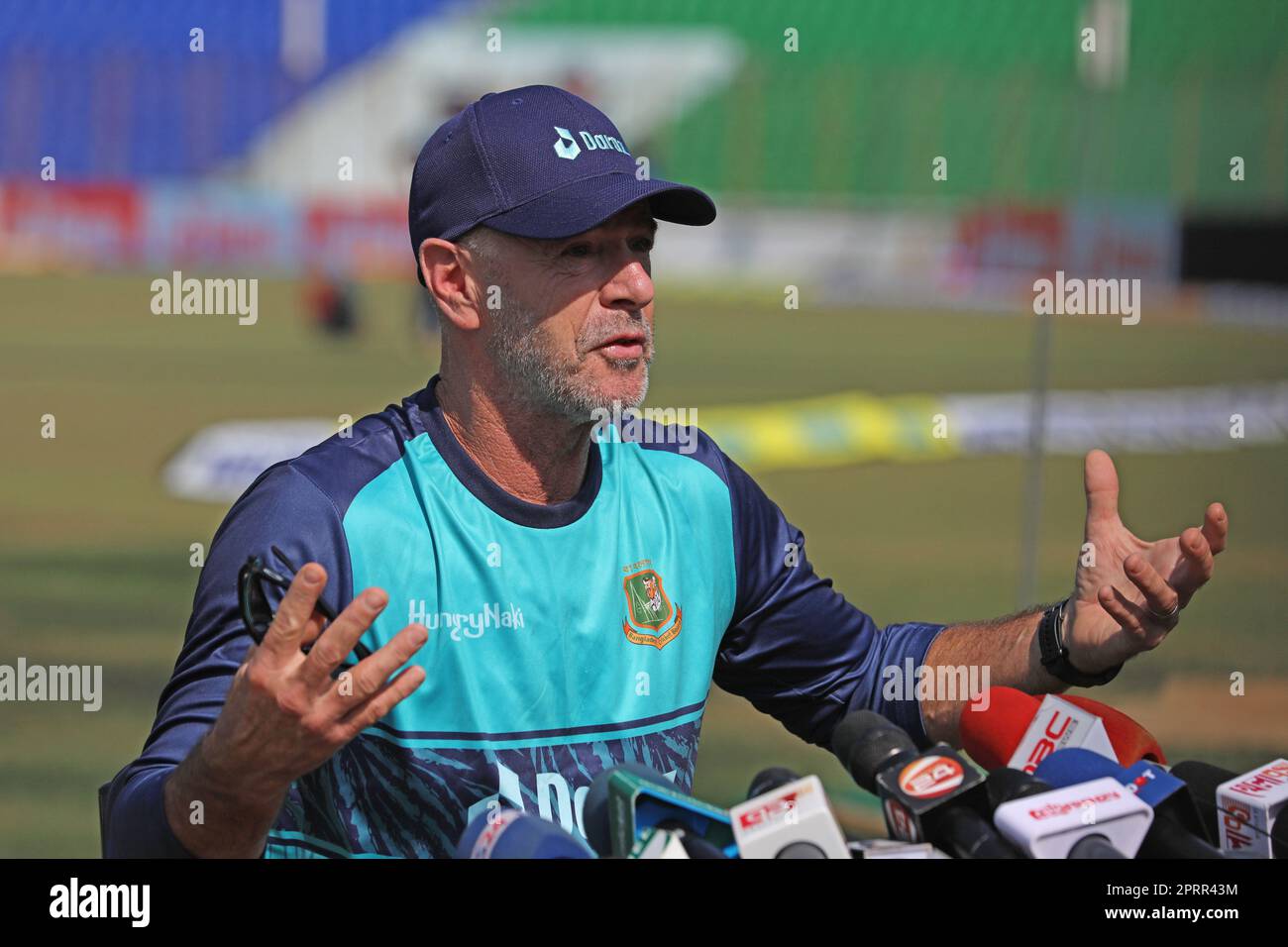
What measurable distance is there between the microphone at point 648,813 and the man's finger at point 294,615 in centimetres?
54

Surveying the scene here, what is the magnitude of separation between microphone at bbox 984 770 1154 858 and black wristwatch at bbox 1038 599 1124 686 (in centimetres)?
124

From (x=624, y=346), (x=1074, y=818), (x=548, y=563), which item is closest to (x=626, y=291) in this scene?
(x=624, y=346)

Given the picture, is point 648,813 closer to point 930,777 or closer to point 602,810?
point 602,810

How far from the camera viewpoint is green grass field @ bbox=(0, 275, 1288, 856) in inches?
318

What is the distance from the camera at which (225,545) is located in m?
3.34

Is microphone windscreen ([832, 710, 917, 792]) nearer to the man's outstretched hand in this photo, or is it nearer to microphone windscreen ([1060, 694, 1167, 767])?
microphone windscreen ([1060, 694, 1167, 767])

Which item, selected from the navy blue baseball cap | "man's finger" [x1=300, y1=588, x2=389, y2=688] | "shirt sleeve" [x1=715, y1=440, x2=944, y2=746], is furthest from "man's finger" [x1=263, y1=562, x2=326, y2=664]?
"shirt sleeve" [x1=715, y1=440, x2=944, y2=746]

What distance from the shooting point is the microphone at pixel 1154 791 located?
2432 millimetres

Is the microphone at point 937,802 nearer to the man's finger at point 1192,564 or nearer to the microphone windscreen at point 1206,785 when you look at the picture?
the microphone windscreen at point 1206,785

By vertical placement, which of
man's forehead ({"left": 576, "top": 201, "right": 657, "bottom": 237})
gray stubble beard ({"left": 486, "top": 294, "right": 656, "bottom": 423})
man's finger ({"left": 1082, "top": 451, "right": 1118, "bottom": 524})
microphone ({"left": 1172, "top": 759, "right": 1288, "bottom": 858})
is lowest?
microphone ({"left": 1172, "top": 759, "right": 1288, "bottom": 858})

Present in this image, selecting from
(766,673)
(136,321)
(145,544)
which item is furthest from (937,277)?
(766,673)

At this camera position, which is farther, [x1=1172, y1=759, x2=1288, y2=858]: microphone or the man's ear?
the man's ear
